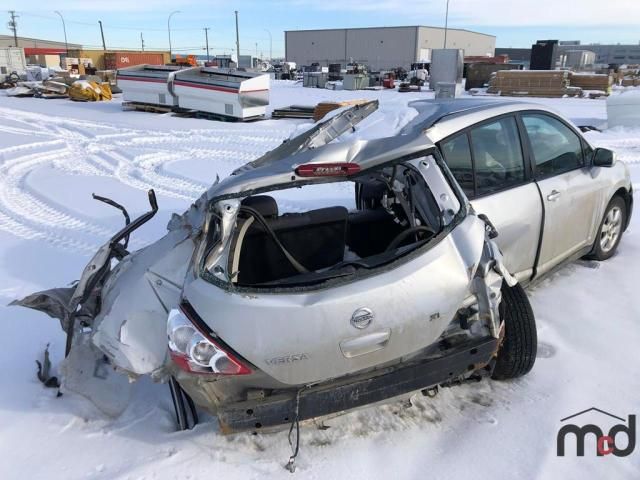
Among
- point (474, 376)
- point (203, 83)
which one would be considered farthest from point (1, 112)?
point (474, 376)

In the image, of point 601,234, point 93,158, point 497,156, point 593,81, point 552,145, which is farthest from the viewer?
point 593,81

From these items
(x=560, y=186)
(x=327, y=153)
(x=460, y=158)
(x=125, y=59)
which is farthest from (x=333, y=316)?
(x=125, y=59)

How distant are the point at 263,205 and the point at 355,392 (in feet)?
4.12

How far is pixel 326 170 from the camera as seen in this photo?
2.52 metres

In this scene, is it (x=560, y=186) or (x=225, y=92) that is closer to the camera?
(x=560, y=186)

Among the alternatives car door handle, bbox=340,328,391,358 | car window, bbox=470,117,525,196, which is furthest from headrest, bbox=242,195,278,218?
car window, bbox=470,117,525,196

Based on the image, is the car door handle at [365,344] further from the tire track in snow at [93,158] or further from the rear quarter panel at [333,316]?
the tire track in snow at [93,158]

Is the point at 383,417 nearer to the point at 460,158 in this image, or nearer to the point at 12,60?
the point at 460,158

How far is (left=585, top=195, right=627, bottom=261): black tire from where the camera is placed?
470cm

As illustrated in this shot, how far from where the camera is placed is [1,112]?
18.1m

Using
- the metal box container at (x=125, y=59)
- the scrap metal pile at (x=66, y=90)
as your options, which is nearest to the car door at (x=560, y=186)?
the scrap metal pile at (x=66, y=90)

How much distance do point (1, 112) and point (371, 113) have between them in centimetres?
1897

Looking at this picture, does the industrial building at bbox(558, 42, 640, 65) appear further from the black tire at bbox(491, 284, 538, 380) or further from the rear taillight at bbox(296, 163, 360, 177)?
the rear taillight at bbox(296, 163, 360, 177)

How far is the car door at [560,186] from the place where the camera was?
3912 millimetres
